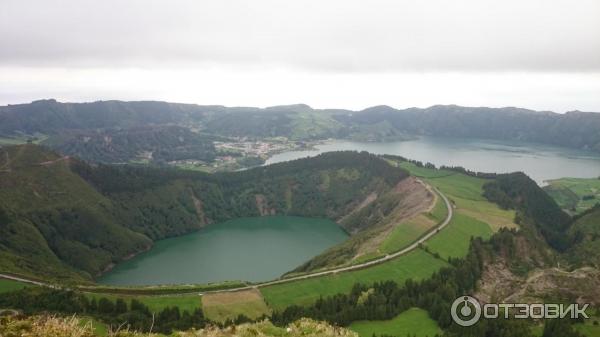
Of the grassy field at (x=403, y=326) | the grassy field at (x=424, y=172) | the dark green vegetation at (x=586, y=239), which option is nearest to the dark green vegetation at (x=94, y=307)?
the grassy field at (x=403, y=326)

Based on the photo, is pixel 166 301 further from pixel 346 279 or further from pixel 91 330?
pixel 91 330

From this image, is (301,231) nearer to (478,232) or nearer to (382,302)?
(478,232)

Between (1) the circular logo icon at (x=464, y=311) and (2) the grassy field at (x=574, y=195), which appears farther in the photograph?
(2) the grassy field at (x=574, y=195)

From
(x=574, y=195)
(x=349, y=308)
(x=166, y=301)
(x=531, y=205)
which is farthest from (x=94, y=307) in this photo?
(x=574, y=195)

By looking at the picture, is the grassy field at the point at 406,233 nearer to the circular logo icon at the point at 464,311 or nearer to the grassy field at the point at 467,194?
the grassy field at the point at 467,194

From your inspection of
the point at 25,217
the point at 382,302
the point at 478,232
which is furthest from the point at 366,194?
the point at 25,217
